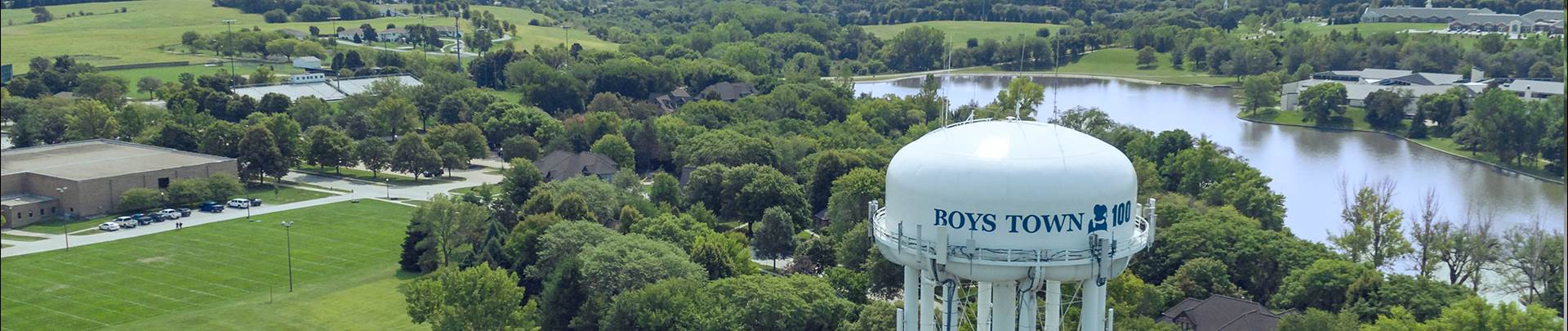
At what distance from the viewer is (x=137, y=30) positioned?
499ft

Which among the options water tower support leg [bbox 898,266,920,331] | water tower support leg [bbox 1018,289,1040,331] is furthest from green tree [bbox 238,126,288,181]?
water tower support leg [bbox 1018,289,1040,331]

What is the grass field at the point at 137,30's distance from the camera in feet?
424

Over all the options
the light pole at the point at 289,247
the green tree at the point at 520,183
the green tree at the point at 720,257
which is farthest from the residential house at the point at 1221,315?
the light pole at the point at 289,247

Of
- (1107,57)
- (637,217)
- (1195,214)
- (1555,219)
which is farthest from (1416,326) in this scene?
(1107,57)

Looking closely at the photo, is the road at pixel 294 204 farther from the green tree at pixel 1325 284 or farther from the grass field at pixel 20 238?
the green tree at pixel 1325 284

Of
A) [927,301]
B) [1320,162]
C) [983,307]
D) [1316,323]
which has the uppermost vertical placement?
[927,301]

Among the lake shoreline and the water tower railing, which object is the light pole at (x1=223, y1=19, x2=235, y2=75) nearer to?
the lake shoreline

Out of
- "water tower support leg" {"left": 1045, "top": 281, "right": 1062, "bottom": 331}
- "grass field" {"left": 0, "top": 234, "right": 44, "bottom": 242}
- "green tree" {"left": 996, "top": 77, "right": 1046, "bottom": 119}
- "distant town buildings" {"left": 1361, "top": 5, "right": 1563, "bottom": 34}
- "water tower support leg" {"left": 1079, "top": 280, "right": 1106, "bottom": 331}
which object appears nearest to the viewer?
"water tower support leg" {"left": 1079, "top": 280, "right": 1106, "bottom": 331}

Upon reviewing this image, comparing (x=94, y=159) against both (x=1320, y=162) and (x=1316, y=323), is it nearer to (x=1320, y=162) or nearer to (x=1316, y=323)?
(x=1316, y=323)

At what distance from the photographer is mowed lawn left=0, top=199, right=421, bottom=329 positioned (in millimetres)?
53188

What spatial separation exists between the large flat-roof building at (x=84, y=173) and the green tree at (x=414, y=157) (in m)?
9.32

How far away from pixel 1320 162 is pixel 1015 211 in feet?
255

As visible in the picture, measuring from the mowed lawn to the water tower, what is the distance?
28.6 metres

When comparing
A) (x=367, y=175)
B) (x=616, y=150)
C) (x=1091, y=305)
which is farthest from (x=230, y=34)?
(x=1091, y=305)
